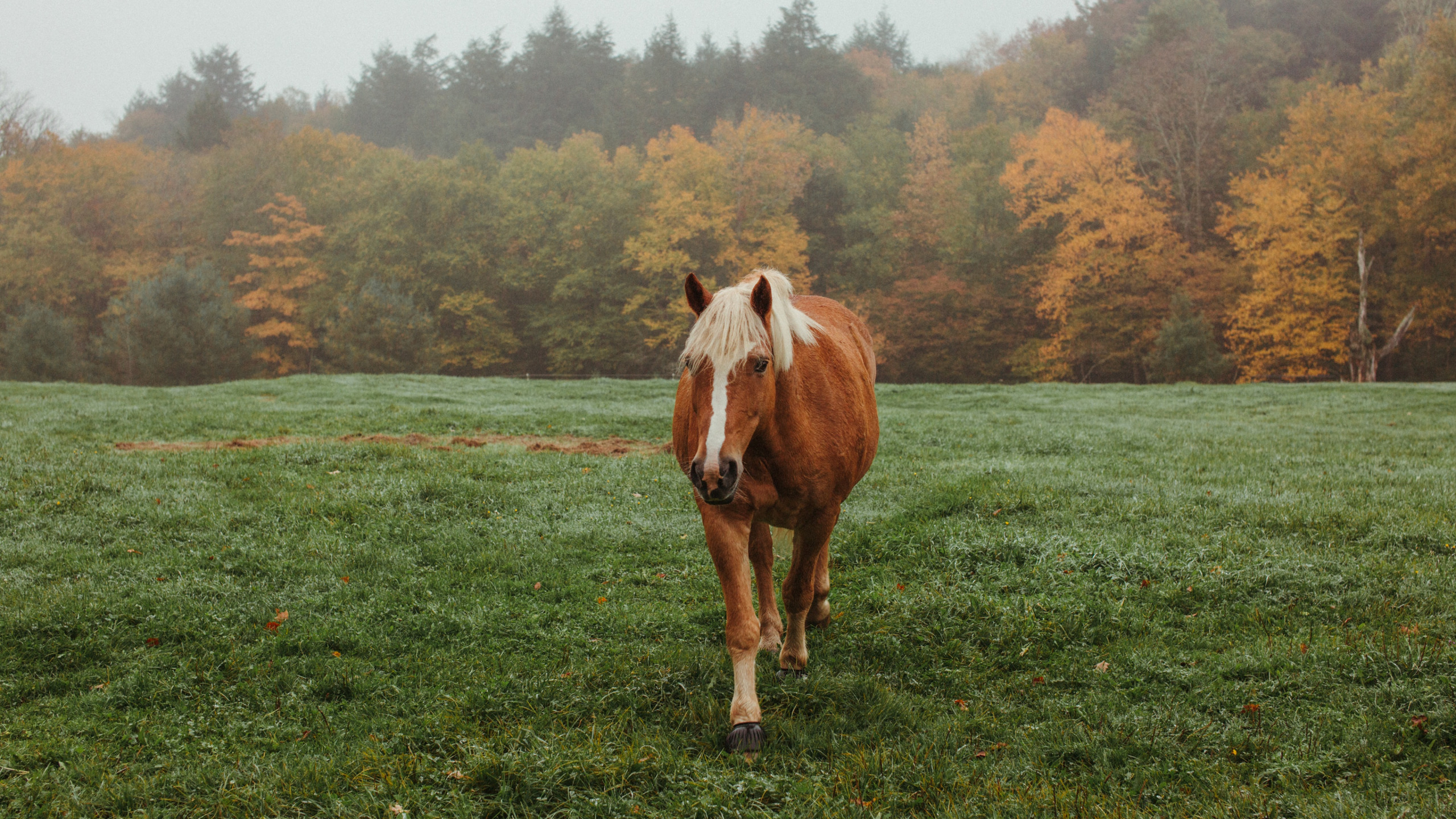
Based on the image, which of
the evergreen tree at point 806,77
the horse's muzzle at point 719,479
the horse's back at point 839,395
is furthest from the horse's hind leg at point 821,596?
the evergreen tree at point 806,77

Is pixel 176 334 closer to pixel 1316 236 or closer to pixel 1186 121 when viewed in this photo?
pixel 1186 121

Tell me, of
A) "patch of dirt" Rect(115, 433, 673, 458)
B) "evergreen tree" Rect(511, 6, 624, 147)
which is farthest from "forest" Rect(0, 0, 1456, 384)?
"patch of dirt" Rect(115, 433, 673, 458)

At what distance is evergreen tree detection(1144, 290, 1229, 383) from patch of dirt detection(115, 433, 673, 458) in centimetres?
2991

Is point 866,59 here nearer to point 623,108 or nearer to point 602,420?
point 623,108

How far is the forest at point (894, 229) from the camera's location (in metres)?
36.8

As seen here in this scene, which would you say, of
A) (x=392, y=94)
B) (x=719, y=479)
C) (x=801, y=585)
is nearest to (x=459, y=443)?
(x=801, y=585)

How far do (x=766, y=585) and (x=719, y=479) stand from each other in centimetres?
188

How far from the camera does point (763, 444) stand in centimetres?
447

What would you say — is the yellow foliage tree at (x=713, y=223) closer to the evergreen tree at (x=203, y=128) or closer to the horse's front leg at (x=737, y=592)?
the horse's front leg at (x=737, y=592)

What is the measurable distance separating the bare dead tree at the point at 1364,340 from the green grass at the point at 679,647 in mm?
31373

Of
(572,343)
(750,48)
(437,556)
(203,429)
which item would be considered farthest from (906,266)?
(437,556)

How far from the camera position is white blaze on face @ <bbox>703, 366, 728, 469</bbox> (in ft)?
12.5

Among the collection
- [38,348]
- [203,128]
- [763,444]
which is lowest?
[763,444]

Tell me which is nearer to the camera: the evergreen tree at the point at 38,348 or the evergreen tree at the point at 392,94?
the evergreen tree at the point at 38,348
